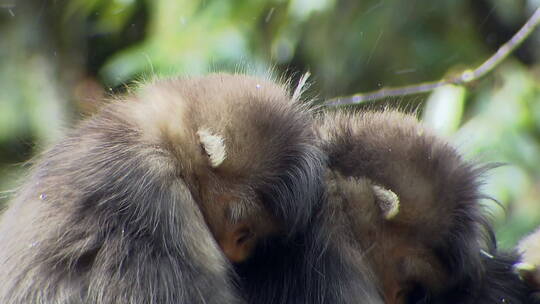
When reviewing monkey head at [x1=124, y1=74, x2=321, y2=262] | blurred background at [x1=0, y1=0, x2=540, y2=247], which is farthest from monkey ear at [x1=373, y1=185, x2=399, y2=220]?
blurred background at [x1=0, y1=0, x2=540, y2=247]

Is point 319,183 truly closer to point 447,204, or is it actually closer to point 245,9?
point 447,204

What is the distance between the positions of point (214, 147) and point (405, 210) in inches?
19.2

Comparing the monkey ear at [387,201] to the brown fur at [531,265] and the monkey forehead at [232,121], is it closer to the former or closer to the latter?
the monkey forehead at [232,121]

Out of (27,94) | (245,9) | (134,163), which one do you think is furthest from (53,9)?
(134,163)

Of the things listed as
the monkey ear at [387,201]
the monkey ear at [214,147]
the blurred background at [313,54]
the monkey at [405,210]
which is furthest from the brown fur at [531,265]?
the monkey ear at [214,147]

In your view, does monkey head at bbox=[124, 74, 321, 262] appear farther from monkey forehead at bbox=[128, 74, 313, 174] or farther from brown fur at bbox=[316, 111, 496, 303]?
brown fur at bbox=[316, 111, 496, 303]

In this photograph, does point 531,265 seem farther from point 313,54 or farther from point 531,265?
point 313,54

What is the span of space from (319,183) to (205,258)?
333mm

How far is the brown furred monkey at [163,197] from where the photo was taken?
1.73 meters

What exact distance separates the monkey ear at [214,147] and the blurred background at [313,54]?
3.94ft

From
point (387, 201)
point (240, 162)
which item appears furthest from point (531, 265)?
point (240, 162)

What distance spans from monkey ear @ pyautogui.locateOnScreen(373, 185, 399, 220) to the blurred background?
107cm

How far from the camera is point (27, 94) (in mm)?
4070

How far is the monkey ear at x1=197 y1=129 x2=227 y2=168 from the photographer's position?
6.09 ft
